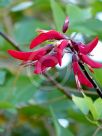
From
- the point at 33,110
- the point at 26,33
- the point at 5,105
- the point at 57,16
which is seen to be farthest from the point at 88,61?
the point at 26,33

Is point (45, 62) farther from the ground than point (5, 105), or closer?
farther from the ground

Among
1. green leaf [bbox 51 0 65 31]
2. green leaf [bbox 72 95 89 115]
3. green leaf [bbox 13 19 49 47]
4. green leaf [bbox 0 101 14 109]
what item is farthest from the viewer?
green leaf [bbox 13 19 49 47]

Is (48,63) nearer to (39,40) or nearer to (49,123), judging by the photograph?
(39,40)

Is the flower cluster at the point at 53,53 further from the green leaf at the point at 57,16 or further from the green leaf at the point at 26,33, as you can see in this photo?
the green leaf at the point at 26,33

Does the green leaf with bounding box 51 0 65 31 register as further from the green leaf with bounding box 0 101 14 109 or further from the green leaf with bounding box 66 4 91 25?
the green leaf with bounding box 0 101 14 109

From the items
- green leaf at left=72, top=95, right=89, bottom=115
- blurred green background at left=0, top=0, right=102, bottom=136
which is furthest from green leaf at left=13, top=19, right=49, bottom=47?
green leaf at left=72, top=95, right=89, bottom=115

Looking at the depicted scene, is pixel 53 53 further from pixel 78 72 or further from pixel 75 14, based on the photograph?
pixel 75 14
